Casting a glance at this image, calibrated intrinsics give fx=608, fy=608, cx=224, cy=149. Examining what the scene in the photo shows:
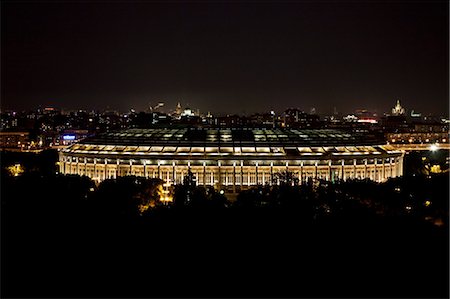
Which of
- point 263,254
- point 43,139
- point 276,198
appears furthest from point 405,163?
point 43,139

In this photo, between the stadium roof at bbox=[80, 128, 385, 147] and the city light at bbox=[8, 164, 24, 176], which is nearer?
the stadium roof at bbox=[80, 128, 385, 147]

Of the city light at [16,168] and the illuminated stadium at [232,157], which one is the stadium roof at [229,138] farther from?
the city light at [16,168]

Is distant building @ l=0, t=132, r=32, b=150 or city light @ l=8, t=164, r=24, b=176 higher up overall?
distant building @ l=0, t=132, r=32, b=150

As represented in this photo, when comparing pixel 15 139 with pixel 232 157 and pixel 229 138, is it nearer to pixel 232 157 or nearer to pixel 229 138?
pixel 229 138

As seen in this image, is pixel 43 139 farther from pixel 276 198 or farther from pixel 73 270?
pixel 73 270

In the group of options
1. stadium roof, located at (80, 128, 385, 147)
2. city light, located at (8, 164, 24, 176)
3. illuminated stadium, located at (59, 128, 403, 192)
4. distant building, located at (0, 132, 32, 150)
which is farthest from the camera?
distant building, located at (0, 132, 32, 150)

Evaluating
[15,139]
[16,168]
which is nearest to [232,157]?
[16,168]

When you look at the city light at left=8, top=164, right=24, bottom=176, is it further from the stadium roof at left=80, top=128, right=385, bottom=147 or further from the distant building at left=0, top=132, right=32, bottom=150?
the distant building at left=0, top=132, right=32, bottom=150

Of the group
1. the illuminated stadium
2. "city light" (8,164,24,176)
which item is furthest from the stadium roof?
"city light" (8,164,24,176)

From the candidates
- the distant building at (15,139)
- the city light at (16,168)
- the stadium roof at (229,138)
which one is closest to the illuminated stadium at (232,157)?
the stadium roof at (229,138)
